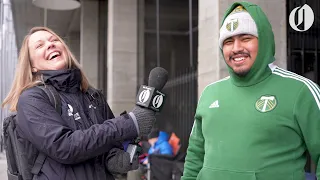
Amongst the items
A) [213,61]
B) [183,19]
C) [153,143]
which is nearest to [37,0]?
[153,143]

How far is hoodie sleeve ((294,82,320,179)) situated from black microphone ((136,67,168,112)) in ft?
2.35

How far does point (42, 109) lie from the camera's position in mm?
2141

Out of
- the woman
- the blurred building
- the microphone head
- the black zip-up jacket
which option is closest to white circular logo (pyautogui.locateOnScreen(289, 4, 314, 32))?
the blurred building

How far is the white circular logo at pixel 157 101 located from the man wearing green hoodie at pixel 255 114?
1.41 ft

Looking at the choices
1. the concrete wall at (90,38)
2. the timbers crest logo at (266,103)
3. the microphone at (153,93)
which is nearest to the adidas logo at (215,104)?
the timbers crest logo at (266,103)

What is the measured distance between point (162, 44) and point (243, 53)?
60.8ft

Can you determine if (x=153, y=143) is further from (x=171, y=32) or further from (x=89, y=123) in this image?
(x=171, y=32)

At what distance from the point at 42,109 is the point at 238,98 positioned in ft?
3.55

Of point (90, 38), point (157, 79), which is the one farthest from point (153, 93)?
point (90, 38)

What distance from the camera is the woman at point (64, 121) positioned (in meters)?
2.08

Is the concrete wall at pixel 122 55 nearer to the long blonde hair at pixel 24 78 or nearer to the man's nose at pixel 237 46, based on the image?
the long blonde hair at pixel 24 78

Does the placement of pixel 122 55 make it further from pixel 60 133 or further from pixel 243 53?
pixel 60 133

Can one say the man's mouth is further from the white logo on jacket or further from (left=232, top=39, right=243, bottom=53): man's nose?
the white logo on jacket

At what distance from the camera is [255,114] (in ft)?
7.61
